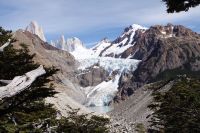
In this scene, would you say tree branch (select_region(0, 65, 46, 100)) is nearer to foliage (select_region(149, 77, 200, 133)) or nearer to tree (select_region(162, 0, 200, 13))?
tree (select_region(162, 0, 200, 13))

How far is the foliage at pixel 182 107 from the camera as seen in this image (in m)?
33.0

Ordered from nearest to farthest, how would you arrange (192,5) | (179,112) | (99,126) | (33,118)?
(192,5) → (33,118) → (179,112) → (99,126)

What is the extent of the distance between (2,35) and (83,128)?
69.7 feet

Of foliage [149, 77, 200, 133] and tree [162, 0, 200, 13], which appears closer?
tree [162, 0, 200, 13]

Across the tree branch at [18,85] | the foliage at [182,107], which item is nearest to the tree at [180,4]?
the tree branch at [18,85]

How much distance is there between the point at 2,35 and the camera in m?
26.7

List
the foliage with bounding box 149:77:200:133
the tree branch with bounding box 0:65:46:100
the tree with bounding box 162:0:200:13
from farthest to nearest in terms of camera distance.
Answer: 1. the foliage with bounding box 149:77:200:133
2. the tree with bounding box 162:0:200:13
3. the tree branch with bounding box 0:65:46:100

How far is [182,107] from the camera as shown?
3522cm

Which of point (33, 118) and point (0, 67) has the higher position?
point (0, 67)

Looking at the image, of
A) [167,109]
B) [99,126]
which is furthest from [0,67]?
[99,126]

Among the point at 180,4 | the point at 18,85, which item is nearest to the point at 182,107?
the point at 180,4

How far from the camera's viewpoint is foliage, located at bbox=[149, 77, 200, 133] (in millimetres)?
32984

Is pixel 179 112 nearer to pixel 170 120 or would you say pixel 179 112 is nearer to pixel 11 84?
pixel 170 120

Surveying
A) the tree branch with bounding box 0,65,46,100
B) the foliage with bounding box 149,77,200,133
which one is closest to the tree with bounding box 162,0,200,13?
the tree branch with bounding box 0,65,46,100
